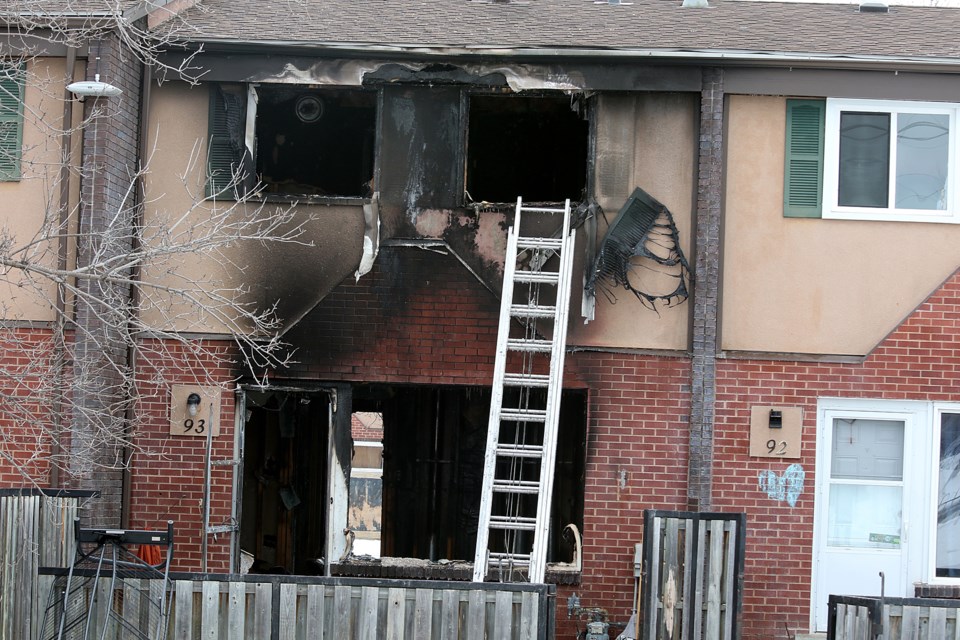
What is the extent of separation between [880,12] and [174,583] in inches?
412

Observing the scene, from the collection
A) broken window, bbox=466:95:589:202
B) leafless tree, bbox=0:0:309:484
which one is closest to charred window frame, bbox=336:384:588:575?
broken window, bbox=466:95:589:202

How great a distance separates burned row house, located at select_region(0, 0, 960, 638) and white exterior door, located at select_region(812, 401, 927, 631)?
0.08 ft

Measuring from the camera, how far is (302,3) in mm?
12523

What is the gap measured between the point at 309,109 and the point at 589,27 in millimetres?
3244

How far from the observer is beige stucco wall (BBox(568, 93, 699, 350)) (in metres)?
10.7

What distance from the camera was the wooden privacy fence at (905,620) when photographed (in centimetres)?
771

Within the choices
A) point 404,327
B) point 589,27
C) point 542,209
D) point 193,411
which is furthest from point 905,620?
point 589,27

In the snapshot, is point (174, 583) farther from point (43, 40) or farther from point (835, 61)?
point (835, 61)

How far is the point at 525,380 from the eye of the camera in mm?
10031

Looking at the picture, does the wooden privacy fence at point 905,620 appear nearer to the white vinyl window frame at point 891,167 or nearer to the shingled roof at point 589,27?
the white vinyl window frame at point 891,167

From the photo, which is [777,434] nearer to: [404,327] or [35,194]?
[404,327]

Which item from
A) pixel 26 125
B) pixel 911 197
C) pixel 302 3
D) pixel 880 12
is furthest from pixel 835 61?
pixel 26 125

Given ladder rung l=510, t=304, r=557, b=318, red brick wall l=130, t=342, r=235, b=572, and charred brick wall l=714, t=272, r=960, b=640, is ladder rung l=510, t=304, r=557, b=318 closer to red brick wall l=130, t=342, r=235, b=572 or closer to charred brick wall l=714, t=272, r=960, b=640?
charred brick wall l=714, t=272, r=960, b=640

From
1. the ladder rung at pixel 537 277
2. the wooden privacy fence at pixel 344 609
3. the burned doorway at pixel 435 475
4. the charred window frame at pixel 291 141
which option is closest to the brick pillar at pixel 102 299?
the charred window frame at pixel 291 141
